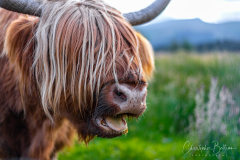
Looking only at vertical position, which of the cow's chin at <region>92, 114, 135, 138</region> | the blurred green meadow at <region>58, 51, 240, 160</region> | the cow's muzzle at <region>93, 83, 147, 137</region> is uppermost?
the cow's muzzle at <region>93, 83, 147, 137</region>

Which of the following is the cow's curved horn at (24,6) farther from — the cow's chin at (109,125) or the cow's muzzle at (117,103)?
the cow's chin at (109,125)

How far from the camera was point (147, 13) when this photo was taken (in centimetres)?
280

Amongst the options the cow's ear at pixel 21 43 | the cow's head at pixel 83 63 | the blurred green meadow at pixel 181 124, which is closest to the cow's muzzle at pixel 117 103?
the cow's head at pixel 83 63

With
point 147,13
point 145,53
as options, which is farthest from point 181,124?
point 147,13

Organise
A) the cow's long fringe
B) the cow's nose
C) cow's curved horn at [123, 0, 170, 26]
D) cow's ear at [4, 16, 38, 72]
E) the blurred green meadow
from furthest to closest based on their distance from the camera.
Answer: the blurred green meadow < cow's curved horn at [123, 0, 170, 26] < cow's ear at [4, 16, 38, 72] < the cow's long fringe < the cow's nose

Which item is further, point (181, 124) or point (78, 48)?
point (181, 124)

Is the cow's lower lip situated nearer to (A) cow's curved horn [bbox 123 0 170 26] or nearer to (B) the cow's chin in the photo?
(B) the cow's chin

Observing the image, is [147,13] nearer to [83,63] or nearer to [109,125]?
[83,63]

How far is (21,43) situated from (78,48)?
1.89 feet

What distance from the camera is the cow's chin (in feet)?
6.82

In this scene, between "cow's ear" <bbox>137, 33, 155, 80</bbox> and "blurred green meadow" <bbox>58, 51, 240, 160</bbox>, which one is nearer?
"cow's ear" <bbox>137, 33, 155, 80</bbox>

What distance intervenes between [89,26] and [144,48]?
0.86 meters

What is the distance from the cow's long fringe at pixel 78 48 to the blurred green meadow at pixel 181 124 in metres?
1.28

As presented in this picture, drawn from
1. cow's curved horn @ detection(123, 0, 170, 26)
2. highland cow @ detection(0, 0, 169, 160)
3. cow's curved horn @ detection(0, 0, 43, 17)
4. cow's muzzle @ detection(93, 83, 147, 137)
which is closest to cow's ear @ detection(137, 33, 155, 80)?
cow's curved horn @ detection(123, 0, 170, 26)
